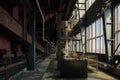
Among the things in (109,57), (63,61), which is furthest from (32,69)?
(109,57)

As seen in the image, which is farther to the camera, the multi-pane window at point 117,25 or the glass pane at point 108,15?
the glass pane at point 108,15

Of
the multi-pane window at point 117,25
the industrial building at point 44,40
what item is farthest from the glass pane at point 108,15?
the multi-pane window at point 117,25

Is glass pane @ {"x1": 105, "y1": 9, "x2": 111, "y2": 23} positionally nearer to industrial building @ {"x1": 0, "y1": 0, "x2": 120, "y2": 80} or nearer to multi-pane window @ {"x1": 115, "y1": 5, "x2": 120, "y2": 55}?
industrial building @ {"x1": 0, "y1": 0, "x2": 120, "y2": 80}

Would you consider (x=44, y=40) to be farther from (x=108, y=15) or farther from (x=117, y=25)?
(x=117, y=25)

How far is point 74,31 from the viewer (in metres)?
41.6

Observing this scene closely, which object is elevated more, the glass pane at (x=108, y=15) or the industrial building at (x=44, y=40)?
the glass pane at (x=108, y=15)

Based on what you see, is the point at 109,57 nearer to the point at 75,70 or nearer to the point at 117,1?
the point at 117,1

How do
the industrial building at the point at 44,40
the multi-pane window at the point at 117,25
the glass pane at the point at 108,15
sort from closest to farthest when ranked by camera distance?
the industrial building at the point at 44,40 → the multi-pane window at the point at 117,25 → the glass pane at the point at 108,15

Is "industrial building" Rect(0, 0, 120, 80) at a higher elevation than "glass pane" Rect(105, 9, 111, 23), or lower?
lower

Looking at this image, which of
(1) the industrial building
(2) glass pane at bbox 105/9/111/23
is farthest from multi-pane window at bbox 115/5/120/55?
(2) glass pane at bbox 105/9/111/23

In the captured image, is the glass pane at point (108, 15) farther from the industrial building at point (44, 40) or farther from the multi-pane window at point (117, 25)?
the multi-pane window at point (117, 25)

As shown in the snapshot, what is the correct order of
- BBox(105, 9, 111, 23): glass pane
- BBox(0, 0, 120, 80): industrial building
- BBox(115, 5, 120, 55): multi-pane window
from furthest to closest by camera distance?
BBox(105, 9, 111, 23): glass pane → BBox(115, 5, 120, 55): multi-pane window → BBox(0, 0, 120, 80): industrial building

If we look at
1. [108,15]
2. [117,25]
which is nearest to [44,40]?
[108,15]

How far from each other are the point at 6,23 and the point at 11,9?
2831 mm
